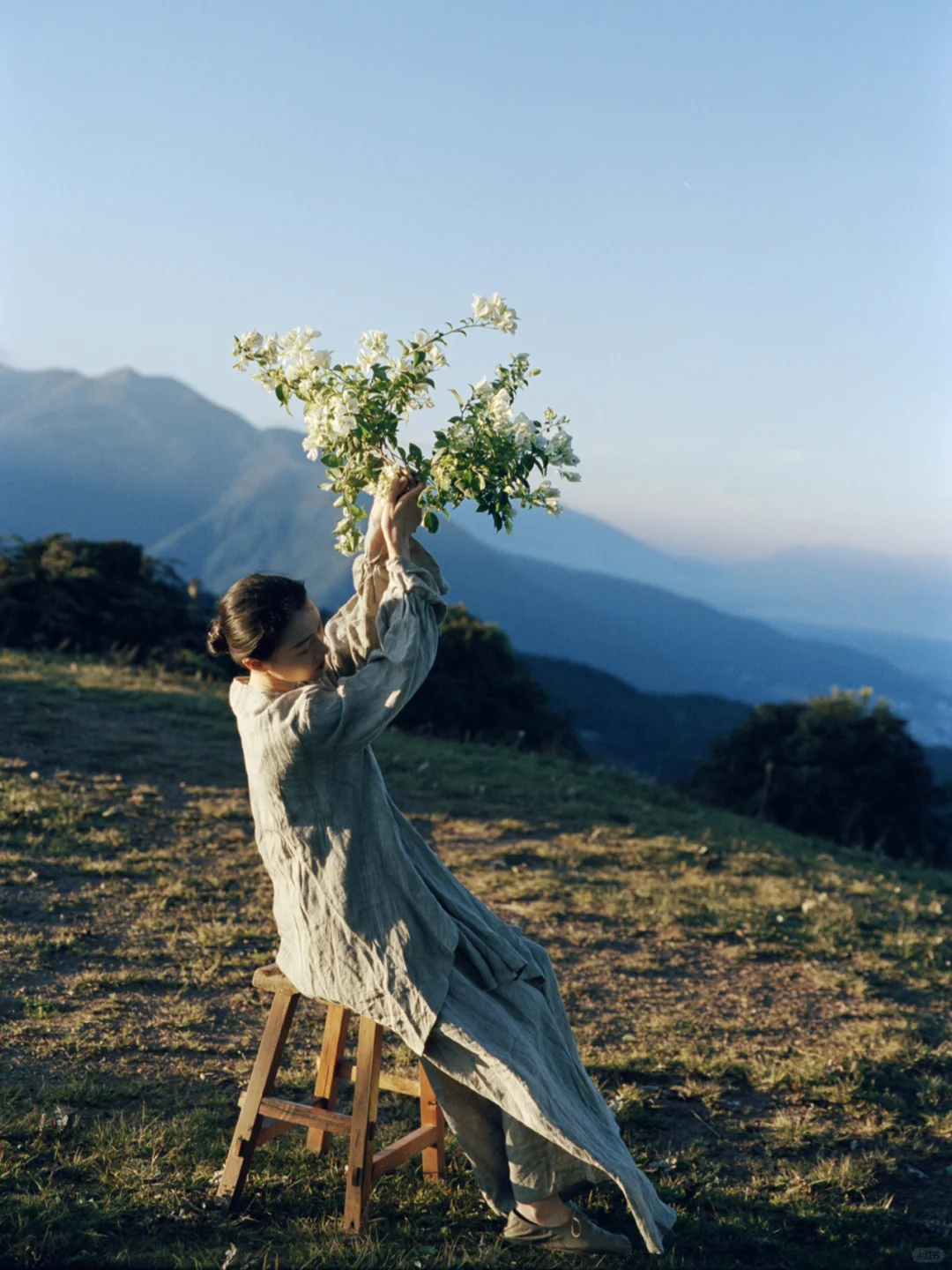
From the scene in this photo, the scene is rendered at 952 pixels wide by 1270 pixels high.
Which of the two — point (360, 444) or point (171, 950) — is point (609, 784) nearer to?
point (171, 950)

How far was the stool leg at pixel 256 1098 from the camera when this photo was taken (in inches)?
141

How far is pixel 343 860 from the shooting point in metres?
3.18

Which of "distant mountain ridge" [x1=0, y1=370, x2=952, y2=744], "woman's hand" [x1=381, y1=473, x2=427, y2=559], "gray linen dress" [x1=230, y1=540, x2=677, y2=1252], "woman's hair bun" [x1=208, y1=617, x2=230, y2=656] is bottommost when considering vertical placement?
"gray linen dress" [x1=230, y1=540, x2=677, y2=1252]

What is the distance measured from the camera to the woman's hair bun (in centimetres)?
320

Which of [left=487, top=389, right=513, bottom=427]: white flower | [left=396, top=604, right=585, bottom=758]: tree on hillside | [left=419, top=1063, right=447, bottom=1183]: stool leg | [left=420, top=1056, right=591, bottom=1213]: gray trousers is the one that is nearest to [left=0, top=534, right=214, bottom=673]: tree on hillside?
[left=396, top=604, right=585, bottom=758]: tree on hillside

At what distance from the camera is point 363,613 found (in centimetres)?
341

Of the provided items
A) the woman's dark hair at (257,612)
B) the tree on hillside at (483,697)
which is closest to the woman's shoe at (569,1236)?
the woman's dark hair at (257,612)

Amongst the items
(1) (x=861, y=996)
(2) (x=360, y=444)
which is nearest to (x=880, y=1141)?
(1) (x=861, y=996)

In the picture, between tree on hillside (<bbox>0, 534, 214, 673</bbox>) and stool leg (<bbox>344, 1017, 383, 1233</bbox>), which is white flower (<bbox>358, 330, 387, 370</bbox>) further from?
tree on hillside (<bbox>0, 534, 214, 673</bbox>)

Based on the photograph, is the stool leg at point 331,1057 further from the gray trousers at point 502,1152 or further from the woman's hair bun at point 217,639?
the woman's hair bun at point 217,639

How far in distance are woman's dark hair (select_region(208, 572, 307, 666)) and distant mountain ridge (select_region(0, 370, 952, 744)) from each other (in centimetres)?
7853

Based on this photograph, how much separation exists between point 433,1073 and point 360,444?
1.87 m

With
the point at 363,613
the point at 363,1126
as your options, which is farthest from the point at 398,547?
the point at 363,1126

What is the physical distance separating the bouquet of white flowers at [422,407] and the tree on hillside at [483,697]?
1253 cm
